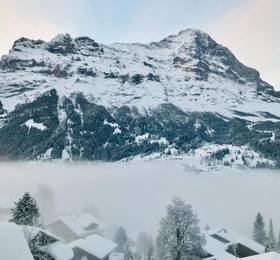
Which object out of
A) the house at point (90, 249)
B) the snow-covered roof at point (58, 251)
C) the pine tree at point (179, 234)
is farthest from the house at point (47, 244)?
the house at point (90, 249)

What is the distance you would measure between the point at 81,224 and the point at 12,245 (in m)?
83.7

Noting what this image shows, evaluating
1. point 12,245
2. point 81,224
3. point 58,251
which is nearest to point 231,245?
point 81,224

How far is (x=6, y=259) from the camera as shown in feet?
121

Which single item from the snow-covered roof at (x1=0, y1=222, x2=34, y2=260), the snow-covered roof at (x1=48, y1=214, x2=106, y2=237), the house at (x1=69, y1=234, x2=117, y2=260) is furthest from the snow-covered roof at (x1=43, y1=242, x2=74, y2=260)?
the snow-covered roof at (x1=48, y1=214, x2=106, y2=237)

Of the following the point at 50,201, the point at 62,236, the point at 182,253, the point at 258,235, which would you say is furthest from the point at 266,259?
the point at 50,201

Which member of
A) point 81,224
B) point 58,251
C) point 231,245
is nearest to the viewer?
point 58,251

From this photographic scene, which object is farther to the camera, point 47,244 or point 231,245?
point 231,245

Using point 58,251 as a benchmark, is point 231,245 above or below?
below

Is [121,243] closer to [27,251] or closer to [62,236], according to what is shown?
[62,236]

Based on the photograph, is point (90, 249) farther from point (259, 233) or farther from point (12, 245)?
point (259, 233)

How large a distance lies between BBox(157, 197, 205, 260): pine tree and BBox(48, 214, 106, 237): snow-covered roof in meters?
59.2

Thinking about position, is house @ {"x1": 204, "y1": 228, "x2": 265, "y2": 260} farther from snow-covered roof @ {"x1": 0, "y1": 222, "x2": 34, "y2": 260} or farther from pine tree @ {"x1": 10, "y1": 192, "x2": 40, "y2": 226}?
snow-covered roof @ {"x1": 0, "y1": 222, "x2": 34, "y2": 260}

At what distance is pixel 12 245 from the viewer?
38.8 metres

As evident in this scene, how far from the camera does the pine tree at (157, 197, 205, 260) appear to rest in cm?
5788
